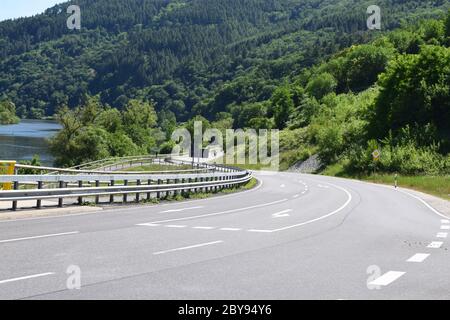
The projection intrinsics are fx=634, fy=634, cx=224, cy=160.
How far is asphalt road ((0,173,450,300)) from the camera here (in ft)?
26.5

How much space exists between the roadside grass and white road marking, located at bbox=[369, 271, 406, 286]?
987 inches

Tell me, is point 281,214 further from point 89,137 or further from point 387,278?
point 89,137

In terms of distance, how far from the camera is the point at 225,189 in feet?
118

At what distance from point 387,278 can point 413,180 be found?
4279 cm

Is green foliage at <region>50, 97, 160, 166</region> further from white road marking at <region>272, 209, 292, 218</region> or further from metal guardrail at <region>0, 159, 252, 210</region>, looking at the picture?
white road marking at <region>272, 209, 292, 218</region>

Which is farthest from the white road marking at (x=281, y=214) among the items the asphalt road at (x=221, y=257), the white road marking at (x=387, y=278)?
the white road marking at (x=387, y=278)

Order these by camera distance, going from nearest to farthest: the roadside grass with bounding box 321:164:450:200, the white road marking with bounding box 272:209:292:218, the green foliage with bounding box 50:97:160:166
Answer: the white road marking with bounding box 272:209:292:218, the roadside grass with bounding box 321:164:450:200, the green foliage with bounding box 50:97:160:166

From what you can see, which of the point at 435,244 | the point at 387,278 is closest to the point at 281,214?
the point at 435,244

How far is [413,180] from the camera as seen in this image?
50.1 meters

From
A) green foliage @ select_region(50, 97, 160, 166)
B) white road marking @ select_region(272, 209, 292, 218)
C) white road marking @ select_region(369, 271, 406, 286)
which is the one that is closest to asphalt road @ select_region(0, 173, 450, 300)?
white road marking @ select_region(369, 271, 406, 286)

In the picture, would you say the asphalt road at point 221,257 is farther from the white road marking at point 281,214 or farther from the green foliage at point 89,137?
the green foliage at point 89,137

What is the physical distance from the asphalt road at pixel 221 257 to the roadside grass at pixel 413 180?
19972 mm

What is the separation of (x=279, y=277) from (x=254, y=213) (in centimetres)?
1172
